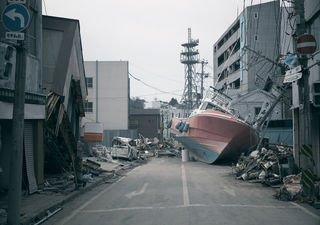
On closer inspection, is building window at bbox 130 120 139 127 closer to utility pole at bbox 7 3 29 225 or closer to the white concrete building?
the white concrete building

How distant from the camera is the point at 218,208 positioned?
7.45 m

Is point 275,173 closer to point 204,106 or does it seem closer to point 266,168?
point 266,168

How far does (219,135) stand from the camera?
784 inches

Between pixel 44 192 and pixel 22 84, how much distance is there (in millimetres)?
4713

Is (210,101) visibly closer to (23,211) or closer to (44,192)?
(44,192)

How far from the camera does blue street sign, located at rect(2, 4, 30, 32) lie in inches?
249

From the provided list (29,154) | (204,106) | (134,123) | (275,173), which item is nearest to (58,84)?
(29,154)

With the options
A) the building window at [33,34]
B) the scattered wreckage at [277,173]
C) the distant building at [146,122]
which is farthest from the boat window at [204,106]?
the distant building at [146,122]

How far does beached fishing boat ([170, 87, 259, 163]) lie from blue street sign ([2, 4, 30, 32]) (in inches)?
599

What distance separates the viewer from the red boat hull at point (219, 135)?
19172 mm

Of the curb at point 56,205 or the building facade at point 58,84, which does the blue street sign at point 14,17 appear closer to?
the curb at point 56,205

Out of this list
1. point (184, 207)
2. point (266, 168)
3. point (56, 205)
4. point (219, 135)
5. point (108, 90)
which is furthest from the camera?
point (108, 90)

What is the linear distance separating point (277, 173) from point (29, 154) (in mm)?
10536

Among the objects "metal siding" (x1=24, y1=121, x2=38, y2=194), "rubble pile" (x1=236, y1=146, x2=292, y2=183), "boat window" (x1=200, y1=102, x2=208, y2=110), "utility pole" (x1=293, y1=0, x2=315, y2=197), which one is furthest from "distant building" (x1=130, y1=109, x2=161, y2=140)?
"utility pole" (x1=293, y1=0, x2=315, y2=197)
